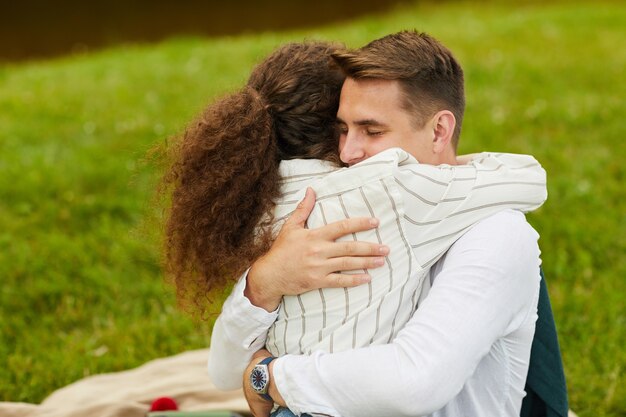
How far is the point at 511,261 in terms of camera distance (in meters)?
2.13

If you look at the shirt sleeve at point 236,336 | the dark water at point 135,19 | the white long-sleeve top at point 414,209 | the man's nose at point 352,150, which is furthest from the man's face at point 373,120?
the dark water at point 135,19

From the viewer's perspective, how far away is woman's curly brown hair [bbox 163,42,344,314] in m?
2.40

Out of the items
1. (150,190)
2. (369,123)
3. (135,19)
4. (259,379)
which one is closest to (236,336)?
(259,379)

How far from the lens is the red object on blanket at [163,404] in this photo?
3666mm

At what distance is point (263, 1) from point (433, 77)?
15028mm

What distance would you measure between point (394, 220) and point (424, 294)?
0.24 m

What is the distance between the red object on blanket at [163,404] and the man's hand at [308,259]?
1487 millimetres

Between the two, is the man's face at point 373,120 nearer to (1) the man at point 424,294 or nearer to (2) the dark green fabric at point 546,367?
(1) the man at point 424,294

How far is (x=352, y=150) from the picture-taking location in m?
2.41

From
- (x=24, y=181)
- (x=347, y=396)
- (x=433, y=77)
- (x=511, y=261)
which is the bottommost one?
(x=24, y=181)

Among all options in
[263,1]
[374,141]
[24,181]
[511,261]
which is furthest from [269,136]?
[263,1]

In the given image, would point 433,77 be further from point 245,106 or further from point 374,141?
point 245,106

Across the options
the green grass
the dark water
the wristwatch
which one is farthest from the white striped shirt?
the dark water

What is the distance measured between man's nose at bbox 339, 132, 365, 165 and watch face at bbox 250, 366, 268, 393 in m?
0.63
